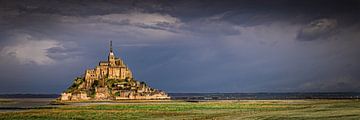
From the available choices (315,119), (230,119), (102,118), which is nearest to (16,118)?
(102,118)

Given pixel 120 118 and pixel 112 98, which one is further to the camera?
pixel 112 98

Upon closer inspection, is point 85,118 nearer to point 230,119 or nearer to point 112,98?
point 230,119

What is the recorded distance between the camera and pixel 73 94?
184250 mm

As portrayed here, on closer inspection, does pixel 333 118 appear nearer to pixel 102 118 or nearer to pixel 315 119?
pixel 315 119

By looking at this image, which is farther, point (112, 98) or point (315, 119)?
point (112, 98)

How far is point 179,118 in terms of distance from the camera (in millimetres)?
57938

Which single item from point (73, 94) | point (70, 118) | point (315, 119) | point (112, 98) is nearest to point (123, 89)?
point (112, 98)

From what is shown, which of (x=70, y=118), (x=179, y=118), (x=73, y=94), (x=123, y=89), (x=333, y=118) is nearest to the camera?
(x=333, y=118)

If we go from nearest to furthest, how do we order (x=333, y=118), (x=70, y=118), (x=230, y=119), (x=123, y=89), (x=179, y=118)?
1. (x=333, y=118)
2. (x=230, y=119)
3. (x=179, y=118)
4. (x=70, y=118)
5. (x=123, y=89)

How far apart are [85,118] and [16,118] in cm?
858

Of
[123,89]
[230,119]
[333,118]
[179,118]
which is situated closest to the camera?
[333,118]

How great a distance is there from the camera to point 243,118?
54062 millimetres

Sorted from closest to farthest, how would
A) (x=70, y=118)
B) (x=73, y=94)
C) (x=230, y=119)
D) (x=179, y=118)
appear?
(x=230, y=119) < (x=179, y=118) < (x=70, y=118) < (x=73, y=94)

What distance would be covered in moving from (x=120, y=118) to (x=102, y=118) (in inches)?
90.5
